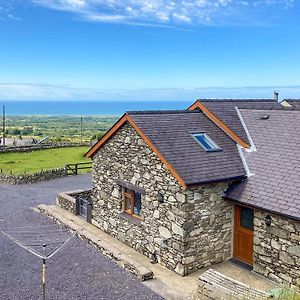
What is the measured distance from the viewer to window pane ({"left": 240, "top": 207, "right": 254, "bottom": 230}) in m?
13.5

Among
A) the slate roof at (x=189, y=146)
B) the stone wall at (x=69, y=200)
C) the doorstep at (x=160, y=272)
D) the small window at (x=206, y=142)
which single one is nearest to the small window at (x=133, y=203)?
the doorstep at (x=160, y=272)

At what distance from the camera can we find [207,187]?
1320 cm

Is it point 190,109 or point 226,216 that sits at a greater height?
point 190,109

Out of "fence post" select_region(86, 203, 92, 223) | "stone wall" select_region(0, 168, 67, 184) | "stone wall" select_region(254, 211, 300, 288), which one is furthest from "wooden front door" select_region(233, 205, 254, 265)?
"stone wall" select_region(0, 168, 67, 184)

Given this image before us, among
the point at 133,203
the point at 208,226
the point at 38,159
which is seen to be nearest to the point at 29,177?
the point at 38,159

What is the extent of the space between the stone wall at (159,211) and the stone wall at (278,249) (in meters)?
A: 1.59

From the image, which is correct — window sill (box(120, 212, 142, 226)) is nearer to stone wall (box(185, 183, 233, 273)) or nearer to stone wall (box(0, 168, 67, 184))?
stone wall (box(185, 183, 233, 273))

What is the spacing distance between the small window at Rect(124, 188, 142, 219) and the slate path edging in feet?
5.41

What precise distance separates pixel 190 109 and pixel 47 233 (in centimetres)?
848

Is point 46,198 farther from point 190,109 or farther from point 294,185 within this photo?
point 294,185

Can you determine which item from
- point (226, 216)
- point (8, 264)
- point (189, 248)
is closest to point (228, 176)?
point (226, 216)

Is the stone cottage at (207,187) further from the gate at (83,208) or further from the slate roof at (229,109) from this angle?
the gate at (83,208)

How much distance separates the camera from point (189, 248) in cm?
1302

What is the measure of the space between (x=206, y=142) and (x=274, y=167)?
2.80 metres
